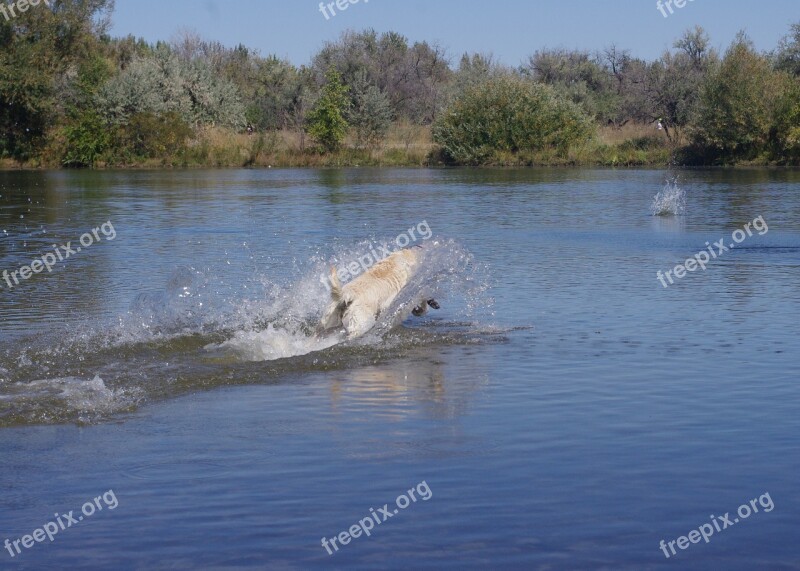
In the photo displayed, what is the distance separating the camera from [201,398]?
955 centimetres

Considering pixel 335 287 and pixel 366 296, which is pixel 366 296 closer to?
pixel 366 296

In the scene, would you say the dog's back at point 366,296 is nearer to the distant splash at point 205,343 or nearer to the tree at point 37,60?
the distant splash at point 205,343

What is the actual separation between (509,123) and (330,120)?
11.6 m

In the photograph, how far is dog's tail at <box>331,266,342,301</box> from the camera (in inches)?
420

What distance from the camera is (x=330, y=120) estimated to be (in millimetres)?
69500

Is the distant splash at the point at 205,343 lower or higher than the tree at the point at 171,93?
lower

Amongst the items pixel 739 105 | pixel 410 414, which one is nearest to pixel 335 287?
pixel 410 414

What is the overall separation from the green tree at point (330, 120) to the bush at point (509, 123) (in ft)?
22.3

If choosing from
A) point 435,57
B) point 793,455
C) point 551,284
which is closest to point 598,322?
point 551,284

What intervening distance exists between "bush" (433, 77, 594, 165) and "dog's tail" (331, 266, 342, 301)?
184ft

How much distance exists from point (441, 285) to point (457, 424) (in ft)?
19.1

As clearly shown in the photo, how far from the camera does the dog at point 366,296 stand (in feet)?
37.3

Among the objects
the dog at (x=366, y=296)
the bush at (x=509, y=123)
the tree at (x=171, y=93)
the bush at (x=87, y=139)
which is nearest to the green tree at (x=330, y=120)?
the tree at (x=171, y=93)

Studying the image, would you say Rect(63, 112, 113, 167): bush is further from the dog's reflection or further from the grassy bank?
the dog's reflection
